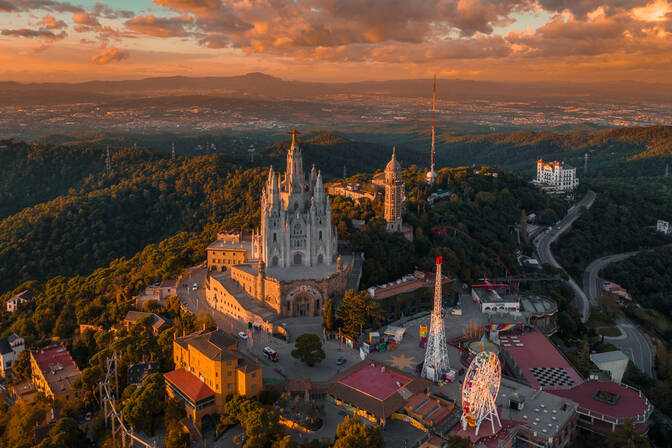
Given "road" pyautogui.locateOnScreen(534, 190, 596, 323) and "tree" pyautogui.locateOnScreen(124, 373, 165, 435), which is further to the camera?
"road" pyautogui.locateOnScreen(534, 190, 596, 323)

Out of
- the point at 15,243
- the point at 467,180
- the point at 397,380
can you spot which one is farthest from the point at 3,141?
the point at 397,380

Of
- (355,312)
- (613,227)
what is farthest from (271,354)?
(613,227)

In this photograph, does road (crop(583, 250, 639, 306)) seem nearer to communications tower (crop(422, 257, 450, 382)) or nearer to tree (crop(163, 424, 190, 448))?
communications tower (crop(422, 257, 450, 382))

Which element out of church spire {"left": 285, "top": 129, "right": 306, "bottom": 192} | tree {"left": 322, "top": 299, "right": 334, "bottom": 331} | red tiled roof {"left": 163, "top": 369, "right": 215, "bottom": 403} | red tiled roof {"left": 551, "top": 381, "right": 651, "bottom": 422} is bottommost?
red tiled roof {"left": 551, "top": 381, "right": 651, "bottom": 422}

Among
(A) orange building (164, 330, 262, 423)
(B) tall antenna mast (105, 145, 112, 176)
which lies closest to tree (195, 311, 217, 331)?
(A) orange building (164, 330, 262, 423)

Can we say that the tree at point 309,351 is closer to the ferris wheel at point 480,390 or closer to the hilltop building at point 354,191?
the ferris wheel at point 480,390

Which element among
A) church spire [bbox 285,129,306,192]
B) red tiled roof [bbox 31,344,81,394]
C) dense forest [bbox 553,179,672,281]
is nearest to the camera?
red tiled roof [bbox 31,344,81,394]
